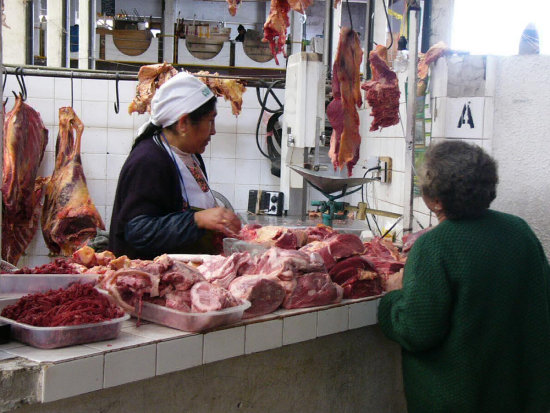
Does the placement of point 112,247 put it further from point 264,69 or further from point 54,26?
point 264,69

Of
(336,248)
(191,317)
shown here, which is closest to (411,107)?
(336,248)

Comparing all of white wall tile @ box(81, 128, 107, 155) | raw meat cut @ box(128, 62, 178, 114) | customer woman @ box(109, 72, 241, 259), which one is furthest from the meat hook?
customer woman @ box(109, 72, 241, 259)

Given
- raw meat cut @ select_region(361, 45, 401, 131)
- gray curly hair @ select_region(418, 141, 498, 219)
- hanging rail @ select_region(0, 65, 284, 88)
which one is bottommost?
gray curly hair @ select_region(418, 141, 498, 219)

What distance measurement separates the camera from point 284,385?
277 cm

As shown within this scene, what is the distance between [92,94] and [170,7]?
10625 mm

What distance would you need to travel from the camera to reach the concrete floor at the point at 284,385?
7.28 ft

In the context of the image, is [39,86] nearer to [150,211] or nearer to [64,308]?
[150,211]

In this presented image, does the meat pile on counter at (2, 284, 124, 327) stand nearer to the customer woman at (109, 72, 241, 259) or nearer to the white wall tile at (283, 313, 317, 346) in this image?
the white wall tile at (283, 313, 317, 346)

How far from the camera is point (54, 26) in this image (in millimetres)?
7570

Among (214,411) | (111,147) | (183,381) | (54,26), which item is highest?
(54,26)

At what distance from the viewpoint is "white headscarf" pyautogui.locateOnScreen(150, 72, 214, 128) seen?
3.51 m

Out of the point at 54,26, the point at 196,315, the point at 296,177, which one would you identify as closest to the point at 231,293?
the point at 196,315

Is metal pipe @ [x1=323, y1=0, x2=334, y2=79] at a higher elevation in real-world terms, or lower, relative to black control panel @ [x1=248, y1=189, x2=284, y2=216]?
higher

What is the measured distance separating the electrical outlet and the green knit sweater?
3154mm
